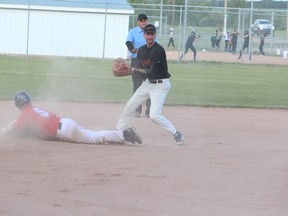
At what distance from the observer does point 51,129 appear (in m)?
11.6

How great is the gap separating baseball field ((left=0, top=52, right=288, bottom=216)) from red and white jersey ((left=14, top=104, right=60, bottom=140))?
130 mm

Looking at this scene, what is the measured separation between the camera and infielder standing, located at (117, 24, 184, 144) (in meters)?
12.0

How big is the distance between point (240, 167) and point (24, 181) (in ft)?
9.32

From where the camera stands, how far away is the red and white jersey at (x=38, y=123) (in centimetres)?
1148

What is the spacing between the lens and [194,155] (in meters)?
11.2

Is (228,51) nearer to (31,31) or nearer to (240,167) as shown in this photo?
(31,31)

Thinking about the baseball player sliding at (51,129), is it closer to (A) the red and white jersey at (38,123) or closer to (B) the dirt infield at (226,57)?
(A) the red and white jersey at (38,123)

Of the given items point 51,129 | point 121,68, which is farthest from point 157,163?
point 121,68

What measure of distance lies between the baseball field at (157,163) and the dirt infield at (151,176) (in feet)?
0.03

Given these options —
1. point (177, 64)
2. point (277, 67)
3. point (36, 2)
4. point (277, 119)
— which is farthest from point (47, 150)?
point (36, 2)

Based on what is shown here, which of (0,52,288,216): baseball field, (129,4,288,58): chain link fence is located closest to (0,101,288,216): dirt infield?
(0,52,288,216): baseball field

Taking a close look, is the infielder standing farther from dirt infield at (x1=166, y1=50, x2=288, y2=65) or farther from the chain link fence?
the chain link fence

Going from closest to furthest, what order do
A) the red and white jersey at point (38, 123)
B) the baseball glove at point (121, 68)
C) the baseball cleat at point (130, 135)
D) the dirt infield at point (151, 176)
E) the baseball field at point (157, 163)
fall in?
the dirt infield at point (151, 176) → the baseball field at point (157, 163) → the red and white jersey at point (38, 123) → the baseball cleat at point (130, 135) → the baseball glove at point (121, 68)

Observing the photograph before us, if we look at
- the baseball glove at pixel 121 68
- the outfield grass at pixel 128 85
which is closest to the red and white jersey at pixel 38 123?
the baseball glove at pixel 121 68
